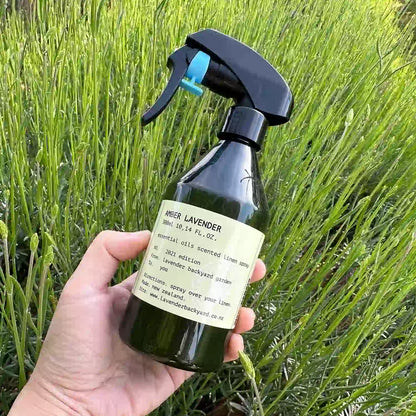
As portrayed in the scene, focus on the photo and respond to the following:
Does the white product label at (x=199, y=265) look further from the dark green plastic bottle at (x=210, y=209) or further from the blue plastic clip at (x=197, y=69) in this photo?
the blue plastic clip at (x=197, y=69)

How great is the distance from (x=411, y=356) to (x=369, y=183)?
32.4 inches

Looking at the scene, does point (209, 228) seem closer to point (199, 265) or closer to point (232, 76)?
point (199, 265)

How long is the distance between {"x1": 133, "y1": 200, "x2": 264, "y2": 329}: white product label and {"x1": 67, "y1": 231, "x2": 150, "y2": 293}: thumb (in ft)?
0.29

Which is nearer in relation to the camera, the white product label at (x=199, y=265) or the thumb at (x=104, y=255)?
the white product label at (x=199, y=265)

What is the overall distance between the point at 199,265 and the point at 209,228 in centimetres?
4

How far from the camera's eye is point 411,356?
1.84 ft

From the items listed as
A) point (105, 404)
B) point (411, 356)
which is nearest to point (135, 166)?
point (105, 404)

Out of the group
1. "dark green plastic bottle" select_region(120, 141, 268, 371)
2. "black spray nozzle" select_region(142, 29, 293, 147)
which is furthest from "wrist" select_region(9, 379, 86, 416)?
"black spray nozzle" select_region(142, 29, 293, 147)

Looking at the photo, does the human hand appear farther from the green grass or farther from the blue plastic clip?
the blue plastic clip

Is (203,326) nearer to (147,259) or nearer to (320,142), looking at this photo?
(147,259)

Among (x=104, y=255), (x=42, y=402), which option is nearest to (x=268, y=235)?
(x=104, y=255)

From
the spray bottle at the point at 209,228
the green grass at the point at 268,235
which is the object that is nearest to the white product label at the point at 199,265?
the spray bottle at the point at 209,228

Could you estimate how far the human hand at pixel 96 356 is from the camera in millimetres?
611

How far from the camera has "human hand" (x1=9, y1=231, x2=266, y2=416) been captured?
0.61m
